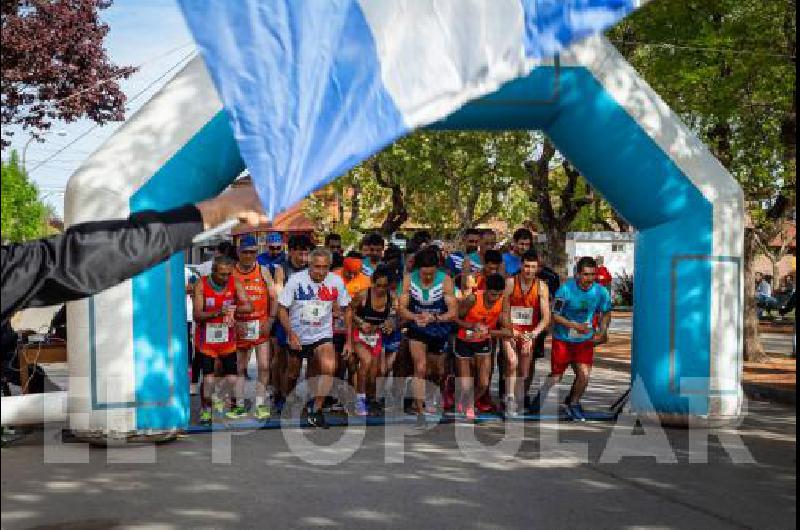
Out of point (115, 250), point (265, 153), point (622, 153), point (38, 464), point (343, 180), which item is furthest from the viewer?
point (343, 180)

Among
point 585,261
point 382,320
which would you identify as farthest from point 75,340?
point 585,261

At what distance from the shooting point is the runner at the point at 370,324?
391 inches

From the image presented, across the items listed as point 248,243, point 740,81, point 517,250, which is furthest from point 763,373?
point 248,243

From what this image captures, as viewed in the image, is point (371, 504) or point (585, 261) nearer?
point (371, 504)

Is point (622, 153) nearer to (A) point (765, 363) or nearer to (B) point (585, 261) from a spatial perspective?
Result: (B) point (585, 261)

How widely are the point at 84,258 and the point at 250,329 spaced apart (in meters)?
7.85

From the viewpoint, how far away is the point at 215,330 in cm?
950

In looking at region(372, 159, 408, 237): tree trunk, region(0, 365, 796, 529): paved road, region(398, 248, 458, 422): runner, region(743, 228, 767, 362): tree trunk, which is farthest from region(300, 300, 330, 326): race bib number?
region(372, 159, 408, 237): tree trunk

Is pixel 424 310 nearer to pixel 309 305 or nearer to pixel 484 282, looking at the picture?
pixel 484 282

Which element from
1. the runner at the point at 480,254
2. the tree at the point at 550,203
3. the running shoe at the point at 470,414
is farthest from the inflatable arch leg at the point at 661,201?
the tree at the point at 550,203

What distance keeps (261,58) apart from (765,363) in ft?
46.8

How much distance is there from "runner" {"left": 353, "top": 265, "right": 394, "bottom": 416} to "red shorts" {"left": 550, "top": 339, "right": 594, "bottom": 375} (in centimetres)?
174

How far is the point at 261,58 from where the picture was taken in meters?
2.87

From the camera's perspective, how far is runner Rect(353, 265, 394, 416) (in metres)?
9.92
